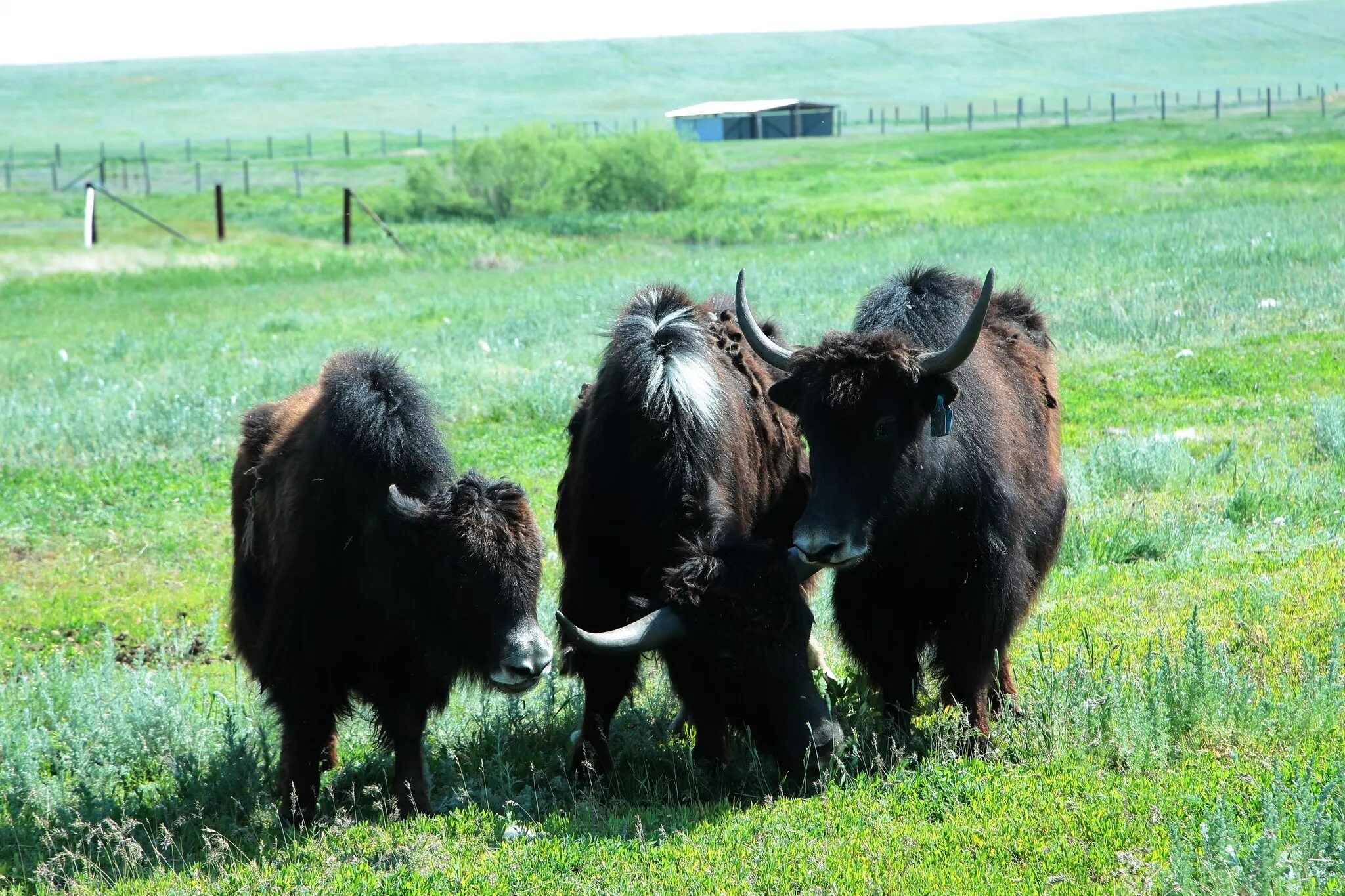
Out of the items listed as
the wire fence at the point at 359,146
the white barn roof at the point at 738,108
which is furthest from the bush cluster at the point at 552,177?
the white barn roof at the point at 738,108

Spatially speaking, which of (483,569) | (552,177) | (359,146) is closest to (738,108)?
(359,146)

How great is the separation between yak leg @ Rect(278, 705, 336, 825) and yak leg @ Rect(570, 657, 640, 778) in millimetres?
1197

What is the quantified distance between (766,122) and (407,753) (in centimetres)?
9754

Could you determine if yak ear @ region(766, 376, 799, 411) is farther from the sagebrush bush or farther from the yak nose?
the sagebrush bush

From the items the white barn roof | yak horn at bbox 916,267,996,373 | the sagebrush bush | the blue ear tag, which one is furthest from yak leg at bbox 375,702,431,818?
the white barn roof

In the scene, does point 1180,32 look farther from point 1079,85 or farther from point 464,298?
point 464,298

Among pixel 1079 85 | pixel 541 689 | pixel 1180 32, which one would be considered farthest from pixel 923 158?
pixel 1180 32

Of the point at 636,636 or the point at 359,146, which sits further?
the point at 359,146

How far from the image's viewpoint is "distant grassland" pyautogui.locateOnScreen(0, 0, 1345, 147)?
13425 centimetres

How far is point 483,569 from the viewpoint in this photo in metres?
5.25

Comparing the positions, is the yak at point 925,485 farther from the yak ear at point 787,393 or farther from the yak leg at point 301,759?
→ the yak leg at point 301,759

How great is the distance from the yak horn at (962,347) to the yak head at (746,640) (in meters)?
1.02

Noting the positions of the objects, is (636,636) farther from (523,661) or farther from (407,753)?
(407,753)

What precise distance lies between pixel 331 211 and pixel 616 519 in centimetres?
5321
